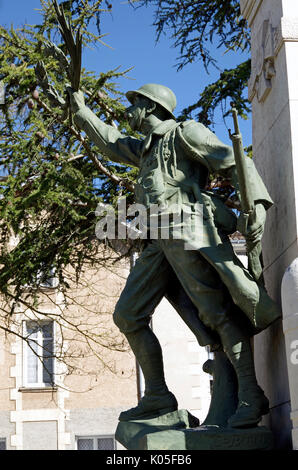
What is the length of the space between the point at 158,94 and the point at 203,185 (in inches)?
26.3

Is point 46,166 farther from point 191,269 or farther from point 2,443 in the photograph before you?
point 2,443

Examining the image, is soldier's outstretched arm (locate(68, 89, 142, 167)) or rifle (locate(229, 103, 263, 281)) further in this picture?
soldier's outstretched arm (locate(68, 89, 142, 167))

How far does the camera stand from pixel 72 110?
5891 mm

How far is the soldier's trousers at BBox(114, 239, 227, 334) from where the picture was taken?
493 centimetres

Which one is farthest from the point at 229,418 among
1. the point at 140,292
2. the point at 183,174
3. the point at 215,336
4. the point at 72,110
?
the point at 72,110

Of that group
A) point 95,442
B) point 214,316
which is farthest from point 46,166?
point 95,442

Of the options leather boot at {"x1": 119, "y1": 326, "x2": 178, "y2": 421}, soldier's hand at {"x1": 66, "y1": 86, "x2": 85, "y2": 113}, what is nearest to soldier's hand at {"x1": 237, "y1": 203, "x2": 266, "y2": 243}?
leather boot at {"x1": 119, "y1": 326, "x2": 178, "y2": 421}

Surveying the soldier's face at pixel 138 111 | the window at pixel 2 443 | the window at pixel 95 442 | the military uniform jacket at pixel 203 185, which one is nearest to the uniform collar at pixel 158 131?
the military uniform jacket at pixel 203 185

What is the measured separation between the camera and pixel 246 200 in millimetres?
4723

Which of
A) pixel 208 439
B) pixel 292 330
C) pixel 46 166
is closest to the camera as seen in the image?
pixel 292 330

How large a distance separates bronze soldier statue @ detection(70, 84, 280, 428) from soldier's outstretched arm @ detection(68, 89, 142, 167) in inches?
2.8

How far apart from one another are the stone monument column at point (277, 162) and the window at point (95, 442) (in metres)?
16.3

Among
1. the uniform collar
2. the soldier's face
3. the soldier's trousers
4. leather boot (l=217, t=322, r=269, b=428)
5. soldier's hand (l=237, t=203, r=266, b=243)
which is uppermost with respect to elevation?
the soldier's face

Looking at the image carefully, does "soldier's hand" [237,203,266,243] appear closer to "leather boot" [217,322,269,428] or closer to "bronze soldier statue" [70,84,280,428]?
"bronze soldier statue" [70,84,280,428]
